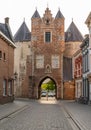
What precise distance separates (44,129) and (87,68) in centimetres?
3017

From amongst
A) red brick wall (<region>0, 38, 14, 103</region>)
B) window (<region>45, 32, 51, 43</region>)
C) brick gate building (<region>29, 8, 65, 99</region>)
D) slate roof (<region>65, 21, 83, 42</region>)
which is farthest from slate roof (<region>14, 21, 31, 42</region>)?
red brick wall (<region>0, 38, 14, 103</region>)

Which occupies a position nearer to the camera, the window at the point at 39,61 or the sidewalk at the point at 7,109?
the sidewalk at the point at 7,109

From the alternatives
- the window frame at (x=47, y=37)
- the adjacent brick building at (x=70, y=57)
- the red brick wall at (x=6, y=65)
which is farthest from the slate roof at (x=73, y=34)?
the red brick wall at (x=6, y=65)

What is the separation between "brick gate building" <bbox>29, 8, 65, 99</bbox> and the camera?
69000 mm

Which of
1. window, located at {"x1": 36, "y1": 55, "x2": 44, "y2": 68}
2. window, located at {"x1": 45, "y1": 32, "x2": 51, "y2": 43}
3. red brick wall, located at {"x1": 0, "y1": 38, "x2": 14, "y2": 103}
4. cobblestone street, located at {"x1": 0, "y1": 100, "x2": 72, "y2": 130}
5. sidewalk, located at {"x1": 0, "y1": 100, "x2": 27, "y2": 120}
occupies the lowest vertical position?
cobblestone street, located at {"x1": 0, "y1": 100, "x2": 72, "y2": 130}

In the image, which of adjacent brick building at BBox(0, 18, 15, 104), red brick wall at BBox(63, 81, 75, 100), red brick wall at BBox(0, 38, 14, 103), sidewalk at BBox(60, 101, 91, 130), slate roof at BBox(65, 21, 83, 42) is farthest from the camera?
slate roof at BBox(65, 21, 83, 42)

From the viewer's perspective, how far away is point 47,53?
6931cm

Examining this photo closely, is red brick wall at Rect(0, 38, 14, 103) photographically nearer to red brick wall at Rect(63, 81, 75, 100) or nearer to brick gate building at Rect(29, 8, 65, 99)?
red brick wall at Rect(63, 81, 75, 100)

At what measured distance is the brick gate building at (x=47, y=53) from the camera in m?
69.0

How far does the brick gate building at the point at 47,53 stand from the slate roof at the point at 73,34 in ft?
10.3

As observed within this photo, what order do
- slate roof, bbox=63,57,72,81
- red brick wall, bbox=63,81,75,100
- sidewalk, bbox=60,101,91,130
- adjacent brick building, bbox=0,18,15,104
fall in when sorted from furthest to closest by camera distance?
slate roof, bbox=63,57,72,81
red brick wall, bbox=63,81,75,100
adjacent brick building, bbox=0,18,15,104
sidewalk, bbox=60,101,91,130

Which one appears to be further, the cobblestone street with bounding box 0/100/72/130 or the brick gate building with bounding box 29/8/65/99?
the brick gate building with bounding box 29/8/65/99

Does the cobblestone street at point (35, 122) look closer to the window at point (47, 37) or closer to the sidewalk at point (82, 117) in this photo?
the sidewalk at point (82, 117)

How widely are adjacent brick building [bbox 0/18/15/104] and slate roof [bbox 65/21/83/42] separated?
79.0ft
